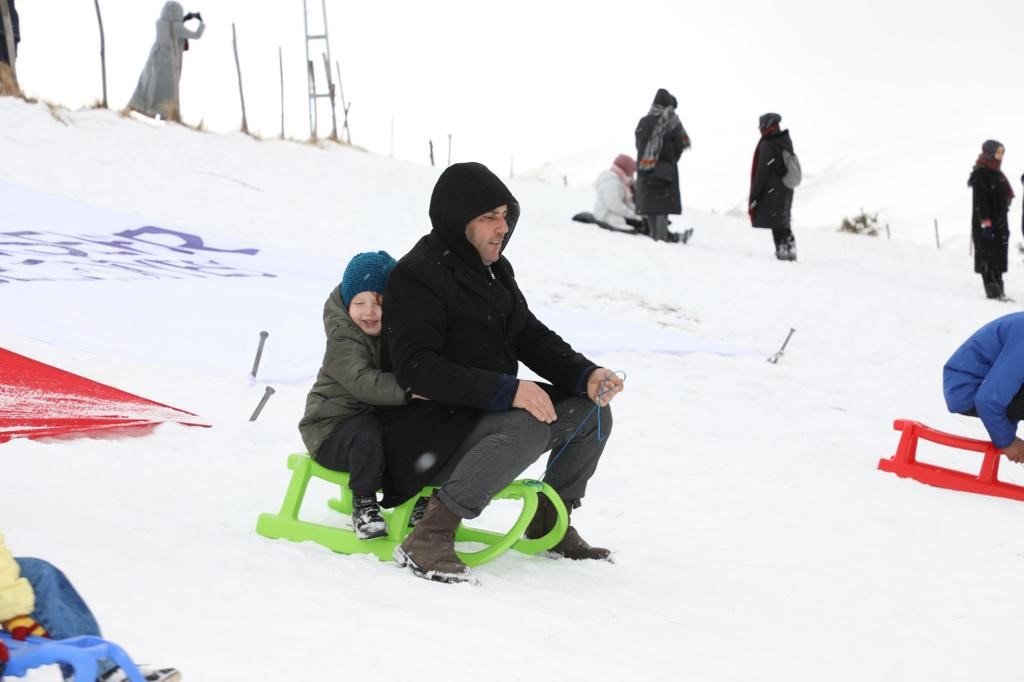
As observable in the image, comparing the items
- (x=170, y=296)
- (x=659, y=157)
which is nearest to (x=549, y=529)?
(x=170, y=296)

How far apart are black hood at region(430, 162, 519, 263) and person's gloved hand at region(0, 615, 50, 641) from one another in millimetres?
1500

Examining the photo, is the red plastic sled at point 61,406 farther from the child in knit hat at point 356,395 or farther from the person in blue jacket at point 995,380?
the person in blue jacket at point 995,380

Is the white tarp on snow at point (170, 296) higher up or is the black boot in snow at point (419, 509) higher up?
the white tarp on snow at point (170, 296)

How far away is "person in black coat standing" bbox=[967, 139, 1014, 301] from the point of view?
9.25 meters

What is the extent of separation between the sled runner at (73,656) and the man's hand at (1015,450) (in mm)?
3698

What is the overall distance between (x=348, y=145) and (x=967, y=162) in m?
24.6

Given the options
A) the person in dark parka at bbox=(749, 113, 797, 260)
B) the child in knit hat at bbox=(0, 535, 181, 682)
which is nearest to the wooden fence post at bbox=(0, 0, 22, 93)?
the person in dark parka at bbox=(749, 113, 797, 260)

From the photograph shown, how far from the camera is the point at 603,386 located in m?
2.90

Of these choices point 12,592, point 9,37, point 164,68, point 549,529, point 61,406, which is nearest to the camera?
point 12,592

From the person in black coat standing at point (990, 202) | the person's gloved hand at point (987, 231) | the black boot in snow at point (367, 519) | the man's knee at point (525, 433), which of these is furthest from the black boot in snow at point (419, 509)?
the person's gloved hand at point (987, 231)

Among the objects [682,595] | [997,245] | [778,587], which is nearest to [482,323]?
[682,595]

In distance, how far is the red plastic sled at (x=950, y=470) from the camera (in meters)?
4.51

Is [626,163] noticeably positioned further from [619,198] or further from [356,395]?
[356,395]

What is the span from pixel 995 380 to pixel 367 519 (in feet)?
8.38
